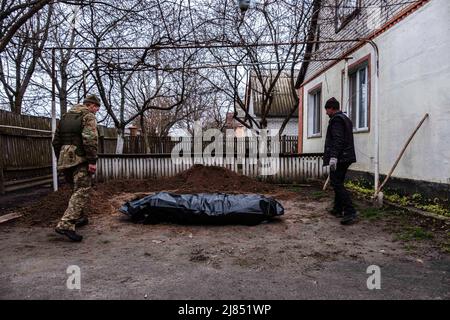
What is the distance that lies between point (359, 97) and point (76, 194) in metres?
7.52

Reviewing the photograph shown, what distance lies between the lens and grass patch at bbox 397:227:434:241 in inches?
191

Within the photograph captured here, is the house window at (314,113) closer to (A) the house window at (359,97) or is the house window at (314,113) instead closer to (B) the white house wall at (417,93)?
(A) the house window at (359,97)

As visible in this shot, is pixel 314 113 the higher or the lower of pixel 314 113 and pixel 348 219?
the higher

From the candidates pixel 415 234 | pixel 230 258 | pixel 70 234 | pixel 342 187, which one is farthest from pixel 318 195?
pixel 70 234

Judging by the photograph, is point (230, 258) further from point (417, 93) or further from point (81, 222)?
point (417, 93)

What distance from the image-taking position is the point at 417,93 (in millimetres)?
6777

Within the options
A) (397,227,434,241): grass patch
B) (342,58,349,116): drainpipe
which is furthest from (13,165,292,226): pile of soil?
(397,227,434,241): grass patch

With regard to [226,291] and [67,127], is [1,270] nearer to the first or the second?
[67,127]

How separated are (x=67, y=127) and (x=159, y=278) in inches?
108

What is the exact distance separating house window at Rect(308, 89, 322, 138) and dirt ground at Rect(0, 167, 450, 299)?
732 centimetres

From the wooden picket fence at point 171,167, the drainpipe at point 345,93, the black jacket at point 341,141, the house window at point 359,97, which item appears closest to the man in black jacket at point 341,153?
the black jacket at point 341,141

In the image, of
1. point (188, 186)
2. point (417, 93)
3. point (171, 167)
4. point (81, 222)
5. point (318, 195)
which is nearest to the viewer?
point (81, 222)

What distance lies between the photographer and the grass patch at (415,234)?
4.85 meters

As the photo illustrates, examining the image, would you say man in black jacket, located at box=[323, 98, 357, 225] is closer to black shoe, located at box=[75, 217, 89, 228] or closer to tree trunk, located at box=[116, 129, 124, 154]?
black shoe, located at box=[75, 217, 89, 228]
